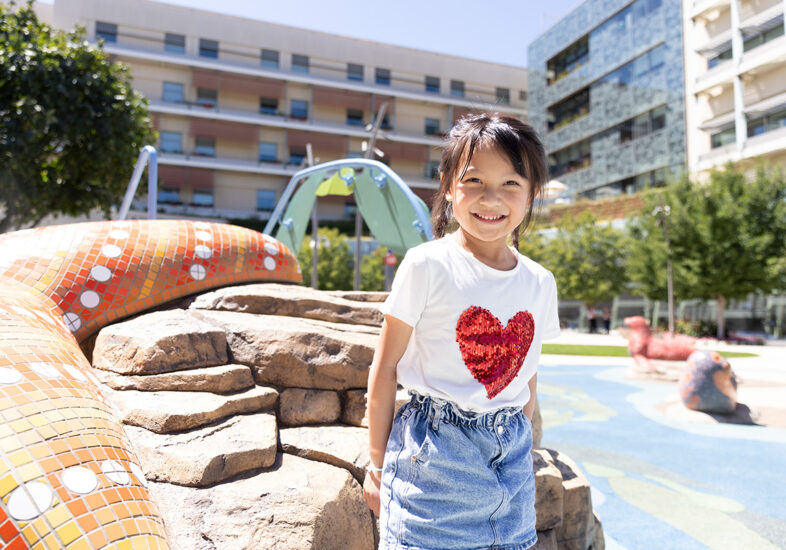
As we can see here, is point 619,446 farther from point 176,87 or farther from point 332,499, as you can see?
Answer: point 176,87

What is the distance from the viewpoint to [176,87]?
118 ft

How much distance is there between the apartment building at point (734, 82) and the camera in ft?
80.3

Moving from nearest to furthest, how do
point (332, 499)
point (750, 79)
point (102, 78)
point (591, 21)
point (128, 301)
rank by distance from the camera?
point (332, 499), point (128, 301), point (102, 78), point (750, 79), point (591, 21)

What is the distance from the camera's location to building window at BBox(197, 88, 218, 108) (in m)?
36.3

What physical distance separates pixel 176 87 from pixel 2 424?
1530 inches

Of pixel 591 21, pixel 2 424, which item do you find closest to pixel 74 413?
pixel 2 424

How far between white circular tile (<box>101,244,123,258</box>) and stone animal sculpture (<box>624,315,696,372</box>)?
31.6 ft

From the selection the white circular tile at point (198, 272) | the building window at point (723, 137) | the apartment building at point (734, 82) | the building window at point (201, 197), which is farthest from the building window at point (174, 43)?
the white circular tile at point (198, 272)

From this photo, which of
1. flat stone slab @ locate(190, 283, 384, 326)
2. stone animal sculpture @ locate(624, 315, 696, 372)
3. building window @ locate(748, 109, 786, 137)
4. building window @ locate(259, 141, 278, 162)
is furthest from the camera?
building window @ locate(259, 141, 278, 162)

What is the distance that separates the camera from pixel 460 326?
4.82 feet

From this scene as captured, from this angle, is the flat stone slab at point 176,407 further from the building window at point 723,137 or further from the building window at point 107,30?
the building window at point 107,30

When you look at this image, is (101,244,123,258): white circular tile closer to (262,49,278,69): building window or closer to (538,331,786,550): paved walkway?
(538,331,786,550): paved walkway

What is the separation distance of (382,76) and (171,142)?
1594 cm

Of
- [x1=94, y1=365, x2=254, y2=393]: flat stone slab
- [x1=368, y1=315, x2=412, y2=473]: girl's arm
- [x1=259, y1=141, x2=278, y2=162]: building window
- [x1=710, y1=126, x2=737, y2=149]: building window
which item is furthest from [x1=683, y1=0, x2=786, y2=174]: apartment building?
[x1=368, y1=315, x2=412, y2=473]: girl's arm
